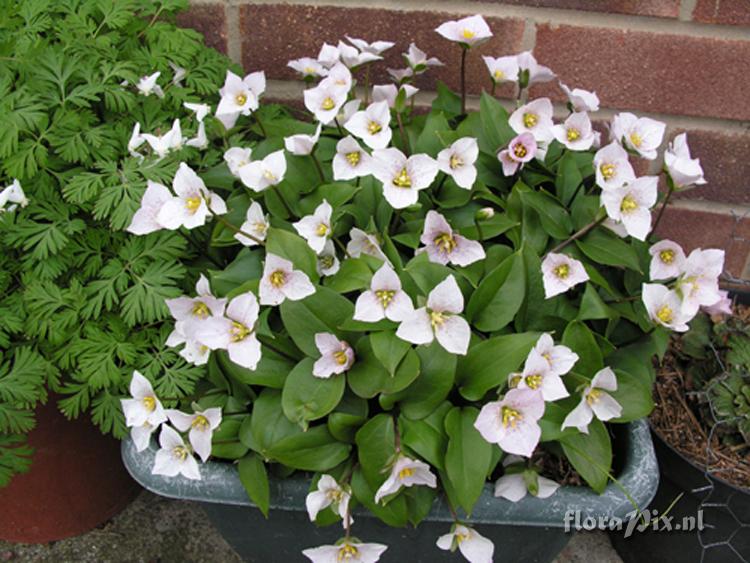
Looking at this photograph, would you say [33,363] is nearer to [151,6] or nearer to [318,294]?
[318,294]

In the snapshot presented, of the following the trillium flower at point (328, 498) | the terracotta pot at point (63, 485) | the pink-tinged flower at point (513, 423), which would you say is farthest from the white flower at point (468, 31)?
the terracotta pot at point (63, 485)

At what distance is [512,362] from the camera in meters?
1.00

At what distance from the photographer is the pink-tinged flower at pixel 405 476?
94 cm

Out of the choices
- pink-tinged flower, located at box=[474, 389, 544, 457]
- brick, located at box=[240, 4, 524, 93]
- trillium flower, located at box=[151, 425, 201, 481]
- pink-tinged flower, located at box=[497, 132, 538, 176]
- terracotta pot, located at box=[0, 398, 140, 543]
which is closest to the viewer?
pink-tinged flower, located at box=[474, 389, 544, 457]

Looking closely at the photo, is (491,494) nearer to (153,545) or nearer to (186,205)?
(186,205)

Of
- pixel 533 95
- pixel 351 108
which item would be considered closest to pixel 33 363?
pixel 351 108

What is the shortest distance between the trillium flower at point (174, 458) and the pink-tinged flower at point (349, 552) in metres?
0.20

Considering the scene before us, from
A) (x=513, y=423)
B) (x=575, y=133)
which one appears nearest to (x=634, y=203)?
(x=575, y=133)

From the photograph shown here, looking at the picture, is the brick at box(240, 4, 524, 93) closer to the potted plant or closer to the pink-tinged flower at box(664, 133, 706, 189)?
the potted plant

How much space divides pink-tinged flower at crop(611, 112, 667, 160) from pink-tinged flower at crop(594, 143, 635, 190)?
0.21 ft

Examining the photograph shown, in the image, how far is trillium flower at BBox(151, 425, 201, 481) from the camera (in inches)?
40.4

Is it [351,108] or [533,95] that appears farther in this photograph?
[533,95]

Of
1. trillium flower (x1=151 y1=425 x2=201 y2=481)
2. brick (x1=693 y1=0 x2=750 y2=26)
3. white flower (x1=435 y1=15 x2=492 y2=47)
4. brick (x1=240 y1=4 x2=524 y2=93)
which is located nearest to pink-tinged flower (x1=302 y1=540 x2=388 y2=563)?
trillium flower (x1=151 y1=425 x2=201 y2=481)

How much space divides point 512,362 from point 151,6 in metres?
0.87
